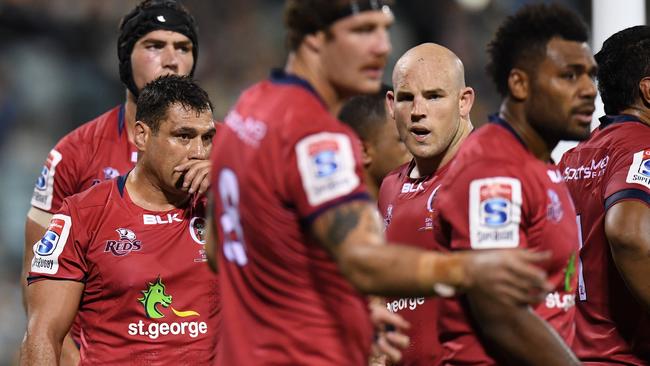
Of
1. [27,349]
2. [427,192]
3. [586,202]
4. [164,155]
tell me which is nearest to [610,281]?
[586,202]

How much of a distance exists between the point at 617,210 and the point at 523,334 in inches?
57.0

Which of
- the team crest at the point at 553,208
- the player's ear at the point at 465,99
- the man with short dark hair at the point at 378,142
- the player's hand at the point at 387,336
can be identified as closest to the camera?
the player's hand at the point at 387,336

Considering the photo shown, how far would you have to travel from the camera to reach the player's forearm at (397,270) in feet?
9.75

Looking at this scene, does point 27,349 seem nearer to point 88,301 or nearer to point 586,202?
point 88,301

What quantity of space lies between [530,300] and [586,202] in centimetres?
214

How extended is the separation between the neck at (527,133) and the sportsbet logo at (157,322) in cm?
181

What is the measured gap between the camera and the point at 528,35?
12.5 ft

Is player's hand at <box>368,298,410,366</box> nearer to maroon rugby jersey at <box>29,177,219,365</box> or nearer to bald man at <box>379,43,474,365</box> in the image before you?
bald man at <box>379,43,474,365</box>

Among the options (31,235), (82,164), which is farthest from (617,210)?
(31,235)

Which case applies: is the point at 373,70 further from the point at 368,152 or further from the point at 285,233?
the point at 368,152

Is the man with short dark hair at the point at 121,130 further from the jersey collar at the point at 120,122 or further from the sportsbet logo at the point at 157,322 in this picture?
the sportsbet logo at the point at 157,322

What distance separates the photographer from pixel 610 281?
4.96 meters

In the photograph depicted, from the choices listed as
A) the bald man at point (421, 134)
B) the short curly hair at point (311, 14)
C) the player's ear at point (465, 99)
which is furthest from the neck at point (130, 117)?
the short curly hair at point (311, 14)

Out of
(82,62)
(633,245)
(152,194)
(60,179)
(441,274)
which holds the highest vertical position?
(82,62)
